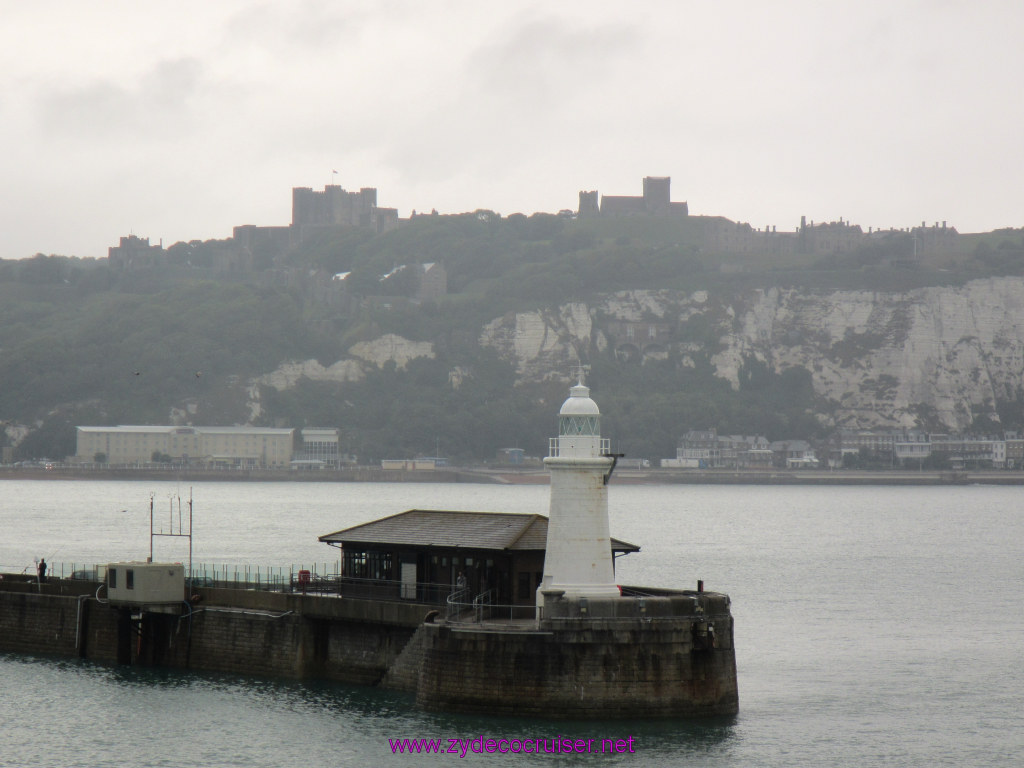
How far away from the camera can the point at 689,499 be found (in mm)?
187500

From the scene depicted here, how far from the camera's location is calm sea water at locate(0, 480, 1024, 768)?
3278 centimetres

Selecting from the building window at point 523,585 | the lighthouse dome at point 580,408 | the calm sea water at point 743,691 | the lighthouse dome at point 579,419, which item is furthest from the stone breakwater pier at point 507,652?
the lighthouse dome at point 580,408

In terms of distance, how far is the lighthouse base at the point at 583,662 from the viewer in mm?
31266

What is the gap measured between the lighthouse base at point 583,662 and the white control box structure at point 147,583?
9785 mm

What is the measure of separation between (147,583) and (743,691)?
1551cm

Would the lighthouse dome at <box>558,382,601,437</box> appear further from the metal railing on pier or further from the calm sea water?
the calm sea water

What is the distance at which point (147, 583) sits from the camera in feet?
128

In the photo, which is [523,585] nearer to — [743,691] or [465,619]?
[465,619]

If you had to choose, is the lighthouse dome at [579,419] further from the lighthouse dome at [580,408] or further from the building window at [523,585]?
the building window at [523,585]

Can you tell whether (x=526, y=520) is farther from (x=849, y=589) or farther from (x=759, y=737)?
(x=849, y=589)

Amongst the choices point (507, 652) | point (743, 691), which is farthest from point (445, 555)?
point (743, 691)

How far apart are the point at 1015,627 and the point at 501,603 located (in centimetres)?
2909

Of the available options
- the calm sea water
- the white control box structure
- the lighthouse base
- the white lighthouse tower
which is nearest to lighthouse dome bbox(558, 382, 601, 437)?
the white lighthouse tower

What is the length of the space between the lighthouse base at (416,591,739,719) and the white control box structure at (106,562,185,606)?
9785mm
